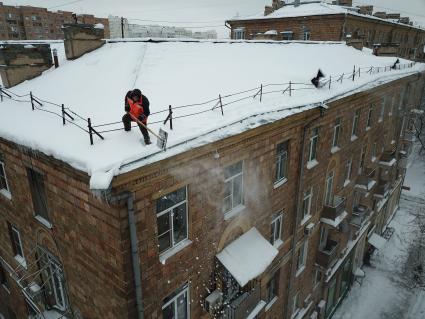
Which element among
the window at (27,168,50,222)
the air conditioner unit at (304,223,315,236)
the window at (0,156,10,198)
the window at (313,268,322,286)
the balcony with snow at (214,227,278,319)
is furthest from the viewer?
the window at (313,268,322,286)

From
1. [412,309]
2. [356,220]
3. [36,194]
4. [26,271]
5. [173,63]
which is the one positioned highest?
[173,63]

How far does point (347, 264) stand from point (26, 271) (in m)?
17.5

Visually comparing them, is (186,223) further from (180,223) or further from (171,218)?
(171,218)

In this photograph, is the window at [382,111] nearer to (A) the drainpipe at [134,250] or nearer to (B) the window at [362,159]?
(B) the window at [362,159]

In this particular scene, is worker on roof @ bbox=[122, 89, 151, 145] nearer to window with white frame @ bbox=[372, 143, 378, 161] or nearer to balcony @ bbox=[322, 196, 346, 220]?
balcony @ bbox=[322, 196, 346, 220]

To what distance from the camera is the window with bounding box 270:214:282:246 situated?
444 inches

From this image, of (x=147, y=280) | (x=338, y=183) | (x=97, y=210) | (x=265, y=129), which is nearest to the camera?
(x=97, y=210)

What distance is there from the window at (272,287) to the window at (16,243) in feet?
28.6

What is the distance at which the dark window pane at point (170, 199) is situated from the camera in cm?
675

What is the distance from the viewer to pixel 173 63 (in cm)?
1040

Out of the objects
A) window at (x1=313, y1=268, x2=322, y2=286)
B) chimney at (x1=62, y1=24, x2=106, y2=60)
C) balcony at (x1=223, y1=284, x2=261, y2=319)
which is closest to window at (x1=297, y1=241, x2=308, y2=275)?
window at (x1=313, y1=268, x2=322, y2=286)

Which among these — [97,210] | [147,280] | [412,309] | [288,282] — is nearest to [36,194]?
[97,210]

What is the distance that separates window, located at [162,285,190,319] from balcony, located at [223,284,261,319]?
47.0 inches

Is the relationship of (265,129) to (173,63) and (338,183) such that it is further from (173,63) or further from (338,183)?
(338,183)
